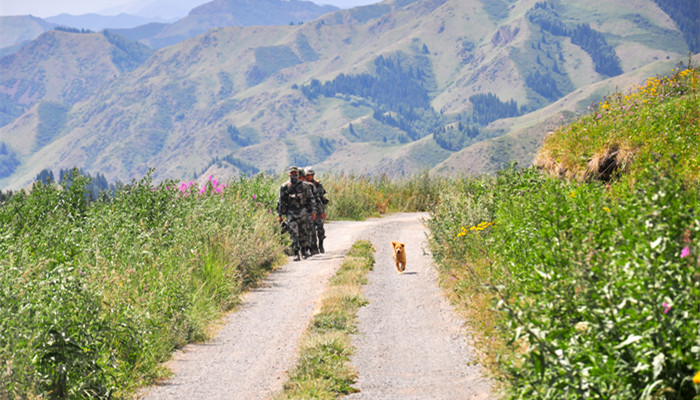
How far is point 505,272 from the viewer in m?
7.22

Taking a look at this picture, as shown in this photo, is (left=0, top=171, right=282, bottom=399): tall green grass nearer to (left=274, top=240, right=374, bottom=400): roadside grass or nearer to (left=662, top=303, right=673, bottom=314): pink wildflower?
(left=274, top=240, right=374, bottom=400): roadside grass

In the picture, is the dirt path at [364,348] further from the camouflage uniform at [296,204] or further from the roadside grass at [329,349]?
the camouflage uniform at [296,204]

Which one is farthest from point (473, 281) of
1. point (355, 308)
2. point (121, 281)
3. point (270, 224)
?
point (270, 224)

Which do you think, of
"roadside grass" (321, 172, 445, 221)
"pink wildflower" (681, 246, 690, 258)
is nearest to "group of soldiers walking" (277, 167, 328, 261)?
"roadside grass" (321, 172, 445, 221)

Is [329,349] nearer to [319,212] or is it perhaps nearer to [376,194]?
[319,212]

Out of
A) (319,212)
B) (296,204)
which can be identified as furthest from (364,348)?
(319,212)

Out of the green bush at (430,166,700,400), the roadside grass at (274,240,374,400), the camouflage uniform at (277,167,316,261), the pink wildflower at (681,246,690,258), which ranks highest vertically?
the camouflage uniform at (277,167,316,261)

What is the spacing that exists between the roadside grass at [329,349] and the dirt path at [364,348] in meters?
0.14

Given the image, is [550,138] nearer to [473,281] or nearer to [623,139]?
[623,139]

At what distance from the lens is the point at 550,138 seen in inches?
571

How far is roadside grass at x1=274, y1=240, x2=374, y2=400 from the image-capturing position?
614 centimetres

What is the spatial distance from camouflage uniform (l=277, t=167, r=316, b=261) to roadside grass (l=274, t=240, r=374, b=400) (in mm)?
3797

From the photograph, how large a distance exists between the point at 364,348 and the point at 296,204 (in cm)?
805

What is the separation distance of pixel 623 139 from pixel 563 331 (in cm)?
769
